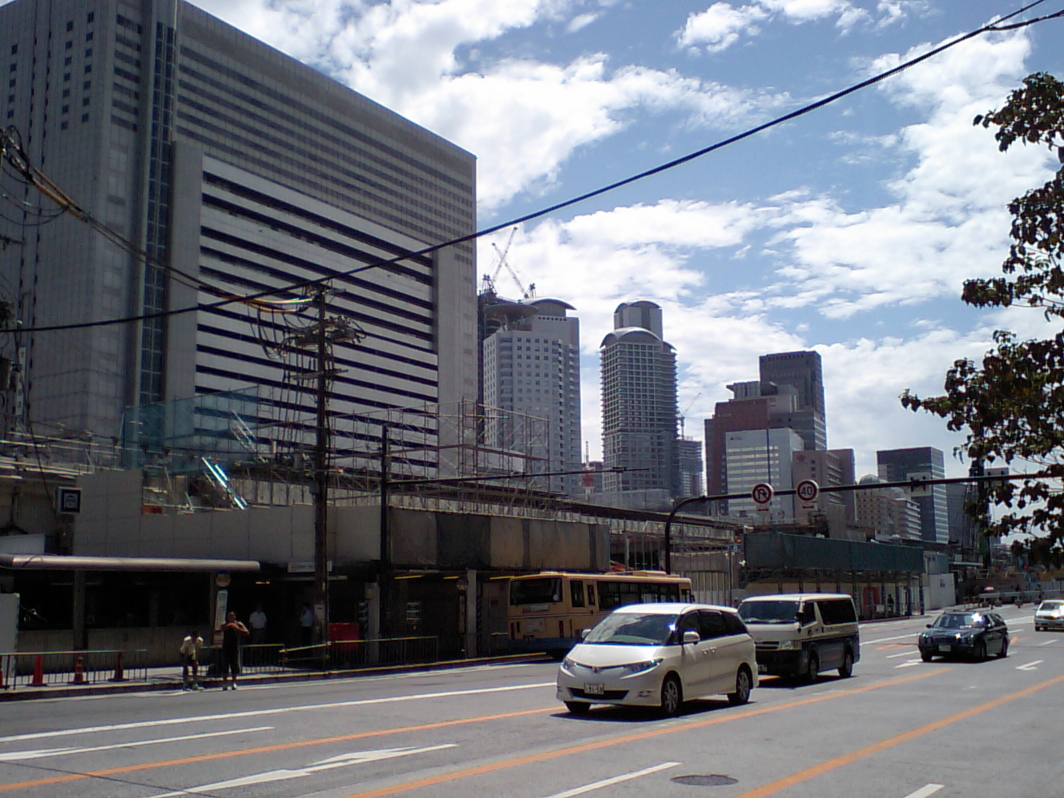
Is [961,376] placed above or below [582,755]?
above

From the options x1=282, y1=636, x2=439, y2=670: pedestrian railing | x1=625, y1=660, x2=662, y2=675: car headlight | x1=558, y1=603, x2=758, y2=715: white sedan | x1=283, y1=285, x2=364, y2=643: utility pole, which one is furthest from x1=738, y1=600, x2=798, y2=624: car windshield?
x1=283, y1=285, x2=364, y2=643: utility pole

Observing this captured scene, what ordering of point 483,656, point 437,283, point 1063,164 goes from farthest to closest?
point 437,283 < point 483,656 < point 1063,164

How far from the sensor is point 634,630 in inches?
647

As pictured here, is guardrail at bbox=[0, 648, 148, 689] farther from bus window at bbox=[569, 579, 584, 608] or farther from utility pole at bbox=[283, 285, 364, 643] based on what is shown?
bus window at bbox=[569, 579, 584, 608]

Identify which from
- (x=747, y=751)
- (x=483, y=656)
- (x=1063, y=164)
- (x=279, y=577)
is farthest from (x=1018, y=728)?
(x=279, y=577)

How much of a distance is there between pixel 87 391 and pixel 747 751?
321ft

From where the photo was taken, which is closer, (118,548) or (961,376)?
(961,376)

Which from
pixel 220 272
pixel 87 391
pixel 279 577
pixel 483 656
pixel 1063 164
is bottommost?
pixel 483 656

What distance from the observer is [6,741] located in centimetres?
1332

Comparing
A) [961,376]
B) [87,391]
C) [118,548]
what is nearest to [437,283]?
[87,391]

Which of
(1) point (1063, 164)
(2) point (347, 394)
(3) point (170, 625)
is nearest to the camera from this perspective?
(1) point (1063, 164)

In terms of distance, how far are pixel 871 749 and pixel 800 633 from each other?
10.3 metres

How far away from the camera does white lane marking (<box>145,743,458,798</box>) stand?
9.72 metres

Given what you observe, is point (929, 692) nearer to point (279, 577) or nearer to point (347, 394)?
point (279, 577)
